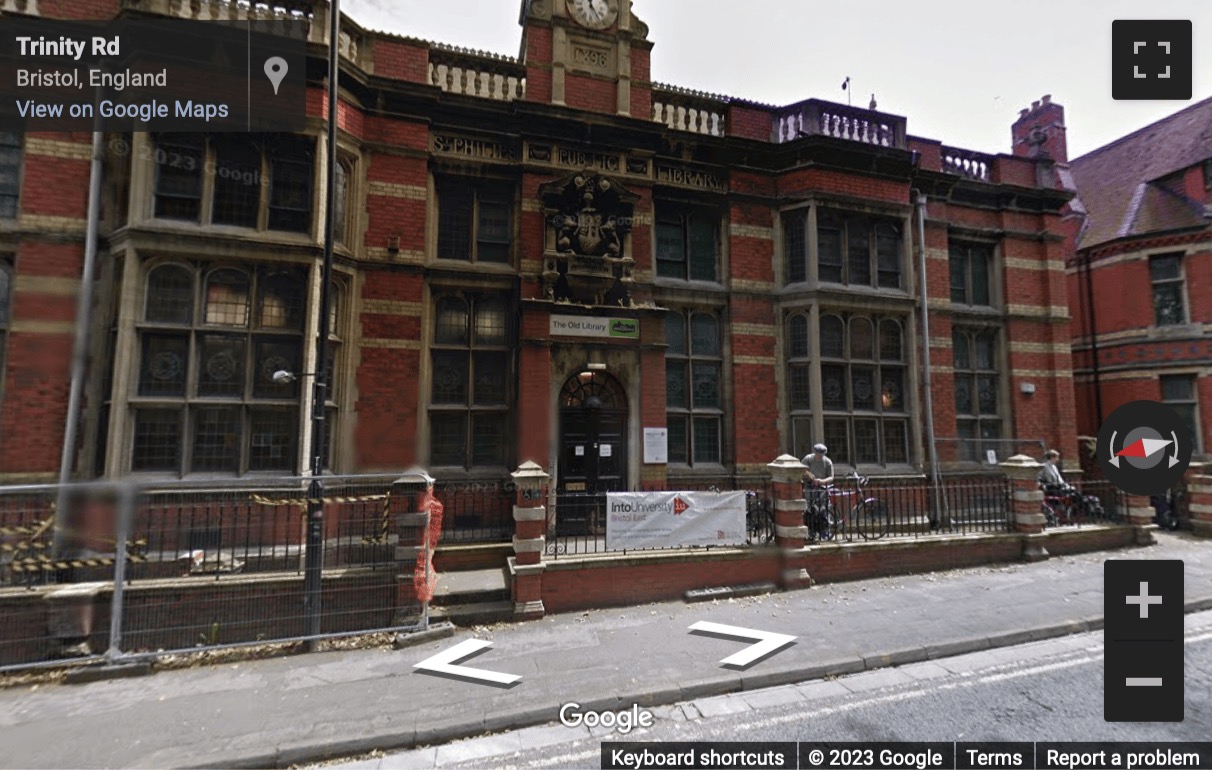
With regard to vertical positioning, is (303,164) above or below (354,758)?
above

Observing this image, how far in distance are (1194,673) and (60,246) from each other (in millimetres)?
15088

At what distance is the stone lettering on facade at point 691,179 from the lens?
36.4 ft

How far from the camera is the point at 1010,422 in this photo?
13.1 metres

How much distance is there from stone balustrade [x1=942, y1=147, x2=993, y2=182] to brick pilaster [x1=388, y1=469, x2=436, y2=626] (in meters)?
15.0

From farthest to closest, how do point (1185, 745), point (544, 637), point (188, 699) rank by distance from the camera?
point (544, 637) < point (188, 699) < point (1185, 745)

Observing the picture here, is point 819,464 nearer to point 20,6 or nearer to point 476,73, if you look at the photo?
point 476,73

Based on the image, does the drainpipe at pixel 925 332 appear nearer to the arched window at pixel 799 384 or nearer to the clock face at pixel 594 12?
the arched window at pixel 799 384

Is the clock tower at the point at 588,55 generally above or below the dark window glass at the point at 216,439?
above

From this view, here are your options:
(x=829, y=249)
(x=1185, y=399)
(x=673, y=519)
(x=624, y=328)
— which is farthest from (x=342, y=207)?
(x=1185, y=399)

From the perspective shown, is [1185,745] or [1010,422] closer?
[1185,745]

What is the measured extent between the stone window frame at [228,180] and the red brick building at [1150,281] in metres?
17.5

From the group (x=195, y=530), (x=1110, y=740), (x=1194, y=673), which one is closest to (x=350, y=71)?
(x=195, y=530)

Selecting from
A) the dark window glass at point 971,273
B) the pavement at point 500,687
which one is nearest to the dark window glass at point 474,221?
the pavement at point 500,687

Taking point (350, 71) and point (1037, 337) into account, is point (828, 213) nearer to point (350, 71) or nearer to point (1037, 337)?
point (1037, 337)
